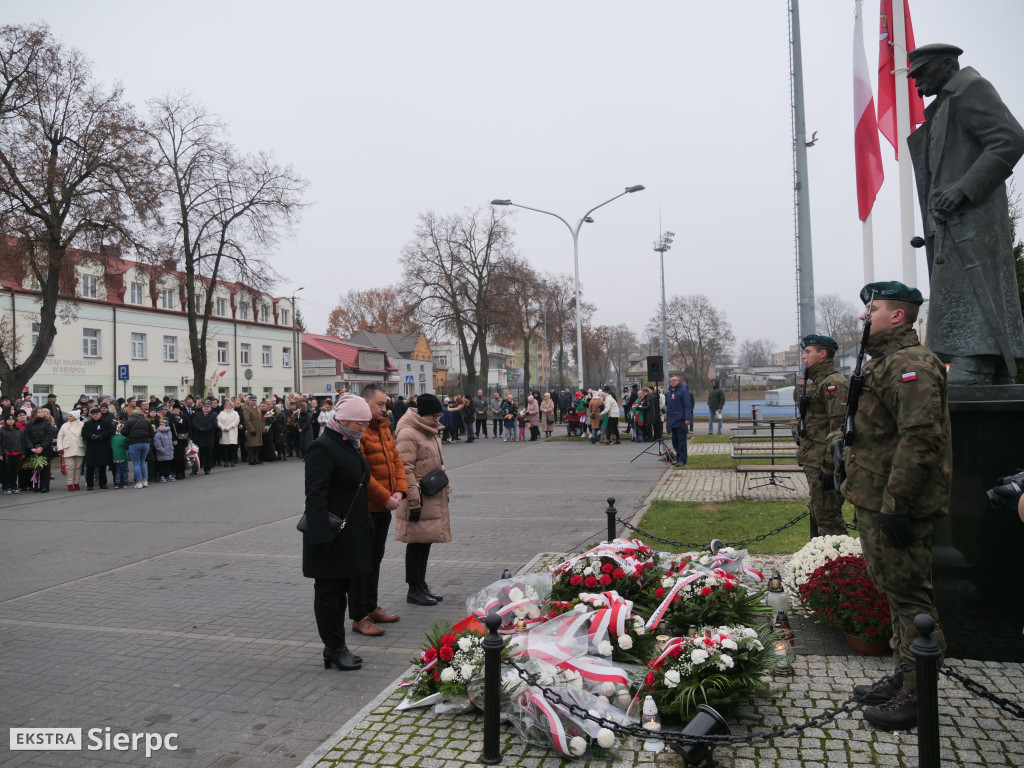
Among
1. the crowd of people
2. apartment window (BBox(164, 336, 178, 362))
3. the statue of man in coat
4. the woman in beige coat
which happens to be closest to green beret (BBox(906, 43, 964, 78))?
the statue of man in coat

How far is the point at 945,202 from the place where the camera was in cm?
524

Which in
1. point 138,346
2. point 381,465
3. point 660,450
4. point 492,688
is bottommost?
point 660,450

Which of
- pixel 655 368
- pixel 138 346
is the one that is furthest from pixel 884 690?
pixel 138 346

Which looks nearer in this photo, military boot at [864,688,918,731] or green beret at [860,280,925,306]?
military boot at [864,688,918,731]

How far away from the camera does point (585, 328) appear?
237 feet

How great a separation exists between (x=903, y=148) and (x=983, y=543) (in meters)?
6.50

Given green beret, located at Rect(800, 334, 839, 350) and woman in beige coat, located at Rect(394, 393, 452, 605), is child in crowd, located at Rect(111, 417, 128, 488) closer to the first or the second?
woman in beige coat, located at Rect(394, 393, 452, 605)

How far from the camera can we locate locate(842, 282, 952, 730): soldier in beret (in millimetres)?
3818

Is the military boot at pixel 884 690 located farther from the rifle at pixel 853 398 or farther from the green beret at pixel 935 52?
the green beret at pixel 935 52

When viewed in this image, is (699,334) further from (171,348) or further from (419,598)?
(419,598)

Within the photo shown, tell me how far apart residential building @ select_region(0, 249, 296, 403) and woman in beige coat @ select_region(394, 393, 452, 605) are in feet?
79.5

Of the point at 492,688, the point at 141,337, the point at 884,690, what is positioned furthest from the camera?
the point at 141,337

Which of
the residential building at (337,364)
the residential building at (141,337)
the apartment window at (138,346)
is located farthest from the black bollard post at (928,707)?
the residential building at (337,364)

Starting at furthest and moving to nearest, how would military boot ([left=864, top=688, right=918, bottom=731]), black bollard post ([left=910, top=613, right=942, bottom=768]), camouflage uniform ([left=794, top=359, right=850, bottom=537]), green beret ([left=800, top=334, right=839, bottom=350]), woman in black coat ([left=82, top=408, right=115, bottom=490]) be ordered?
woman in black coat ([left=82, top=408, right=115, bottom=490]) → green beret ([left=800, top=334, right=839, bottom=350]) → camouflage uniform ([left=794, top=359, right=850, bottom=537]) → military boot ([left=864, top=688, right=918, bottom=731]) → black bollard post ([left=910, top=613, right=942, bottom=768])
